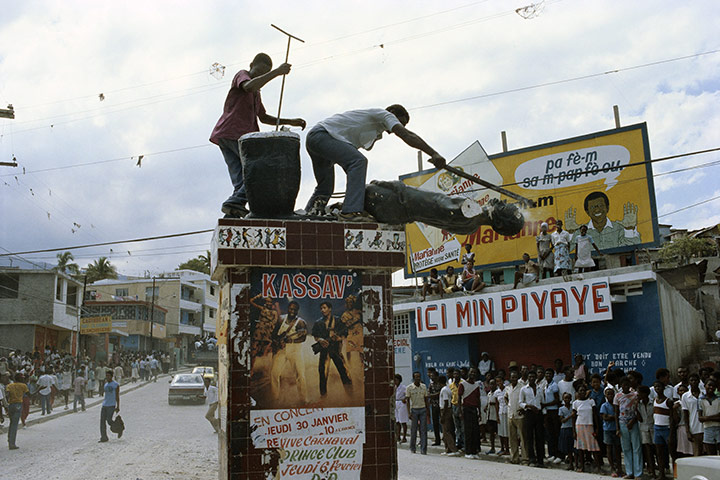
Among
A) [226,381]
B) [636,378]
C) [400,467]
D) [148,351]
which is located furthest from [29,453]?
[148,351]

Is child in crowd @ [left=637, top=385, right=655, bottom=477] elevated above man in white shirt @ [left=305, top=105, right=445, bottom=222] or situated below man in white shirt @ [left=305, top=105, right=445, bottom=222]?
below

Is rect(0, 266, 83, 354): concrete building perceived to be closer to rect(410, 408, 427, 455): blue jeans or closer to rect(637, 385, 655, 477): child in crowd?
rect(410, 408, 427, 455): blue jeans

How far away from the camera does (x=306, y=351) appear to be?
567 cm

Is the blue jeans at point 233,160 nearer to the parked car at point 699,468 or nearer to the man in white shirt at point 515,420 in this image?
the parked car at point 699,468

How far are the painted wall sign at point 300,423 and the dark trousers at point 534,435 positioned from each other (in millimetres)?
7669

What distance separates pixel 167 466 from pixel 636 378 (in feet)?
27.1

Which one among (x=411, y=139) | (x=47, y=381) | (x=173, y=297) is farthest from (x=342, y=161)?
(x=173, y=297)

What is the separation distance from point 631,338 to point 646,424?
151 inches

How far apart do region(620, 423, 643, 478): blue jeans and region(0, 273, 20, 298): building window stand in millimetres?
35721

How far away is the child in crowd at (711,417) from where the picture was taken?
9414 mm

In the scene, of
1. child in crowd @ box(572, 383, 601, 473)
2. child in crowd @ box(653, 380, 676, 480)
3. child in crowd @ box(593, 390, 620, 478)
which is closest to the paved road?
child in crowd @ box(572, 383, 601, 473)

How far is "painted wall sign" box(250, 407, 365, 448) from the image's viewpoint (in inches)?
215

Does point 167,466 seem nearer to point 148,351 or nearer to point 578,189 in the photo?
point 578,189

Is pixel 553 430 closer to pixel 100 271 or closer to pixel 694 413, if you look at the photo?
pixel 694 413
